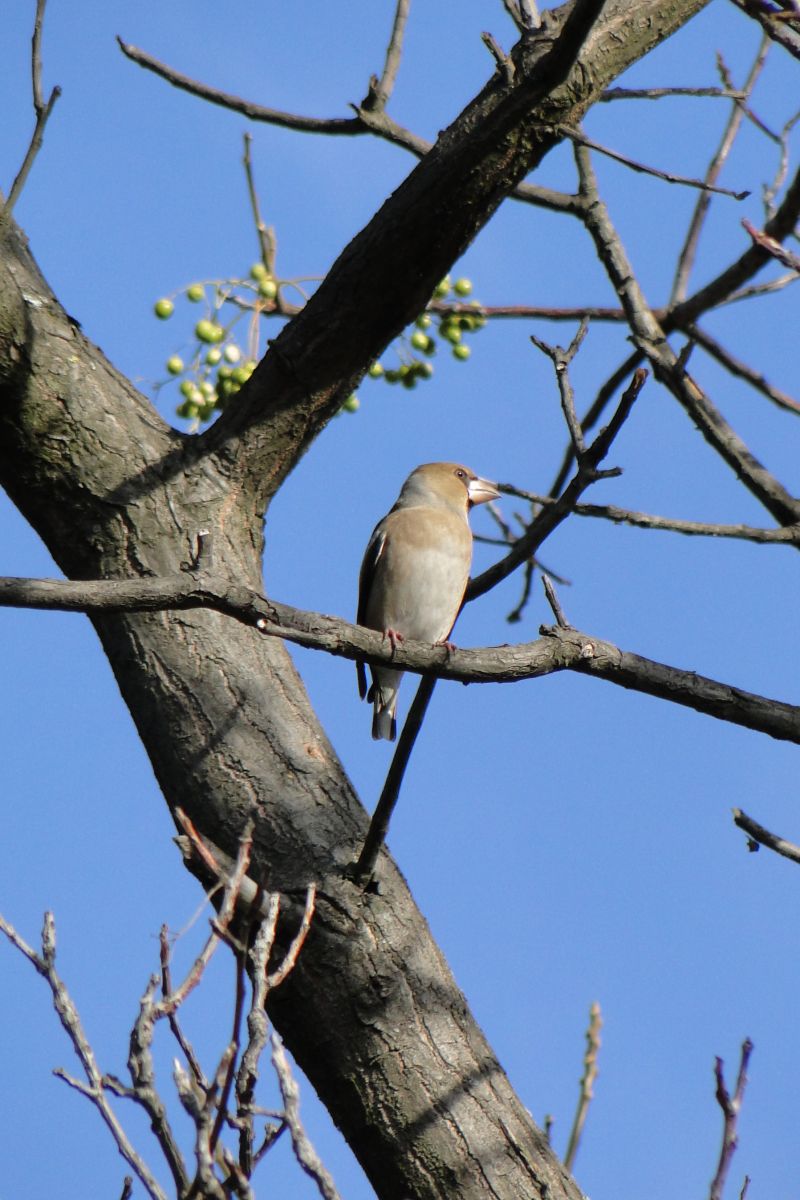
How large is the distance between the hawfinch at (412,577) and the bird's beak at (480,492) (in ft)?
0.33

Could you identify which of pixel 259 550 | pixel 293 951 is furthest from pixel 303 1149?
pixel 259 550

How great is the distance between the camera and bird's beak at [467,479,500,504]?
6336 mm

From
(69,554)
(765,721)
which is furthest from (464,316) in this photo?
(765,721)

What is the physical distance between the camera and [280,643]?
13.4ft

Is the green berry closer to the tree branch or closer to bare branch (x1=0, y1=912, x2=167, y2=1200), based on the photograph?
the tree branch

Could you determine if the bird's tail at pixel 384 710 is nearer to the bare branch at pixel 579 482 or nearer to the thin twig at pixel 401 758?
the bare branch at pixel 579 482

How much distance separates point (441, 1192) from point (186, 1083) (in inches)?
71.5

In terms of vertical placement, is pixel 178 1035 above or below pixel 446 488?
below

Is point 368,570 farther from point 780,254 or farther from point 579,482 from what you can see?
point 780,254

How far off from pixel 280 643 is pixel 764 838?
176 centimetres

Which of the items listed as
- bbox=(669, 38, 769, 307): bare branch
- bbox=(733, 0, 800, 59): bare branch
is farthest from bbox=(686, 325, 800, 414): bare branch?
bbox=(733, 0, 800, 59): bare branch

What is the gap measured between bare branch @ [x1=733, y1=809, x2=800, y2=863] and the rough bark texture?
45.5 inches

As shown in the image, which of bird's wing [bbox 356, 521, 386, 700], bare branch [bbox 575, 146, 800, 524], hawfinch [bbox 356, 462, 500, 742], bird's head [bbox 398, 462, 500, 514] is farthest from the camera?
bird's head [bbox 398, 462, 500, 514]

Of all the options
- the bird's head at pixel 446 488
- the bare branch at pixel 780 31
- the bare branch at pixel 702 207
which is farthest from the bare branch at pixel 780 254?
the bird's head at pixel 446 488
